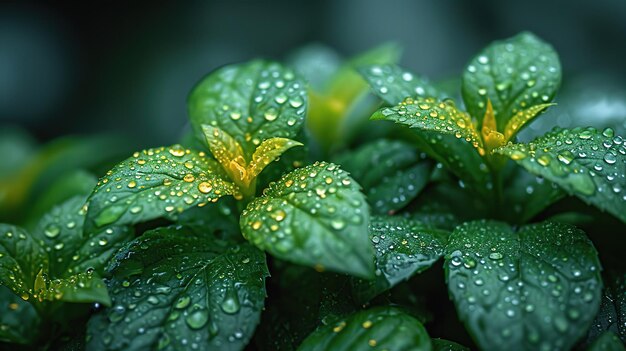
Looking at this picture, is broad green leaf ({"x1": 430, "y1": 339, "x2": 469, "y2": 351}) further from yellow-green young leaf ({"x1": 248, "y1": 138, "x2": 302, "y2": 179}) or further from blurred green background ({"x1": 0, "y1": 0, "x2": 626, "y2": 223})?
blurred green background ({"x1": 0, "y1": 0, "x2": 626, "y2": 223})

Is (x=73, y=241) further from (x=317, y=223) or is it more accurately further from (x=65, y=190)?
(x=317, y=223)

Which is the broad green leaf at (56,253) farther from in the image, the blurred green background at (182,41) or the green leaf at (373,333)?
the blurred green background at (182,41)

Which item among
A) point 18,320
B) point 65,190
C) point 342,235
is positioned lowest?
point 18,320

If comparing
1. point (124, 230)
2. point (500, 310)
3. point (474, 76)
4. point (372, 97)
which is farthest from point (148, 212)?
point (372, 97)

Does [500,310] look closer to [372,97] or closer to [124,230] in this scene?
[124,230]

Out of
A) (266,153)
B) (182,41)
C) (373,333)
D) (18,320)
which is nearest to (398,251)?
(373,333)

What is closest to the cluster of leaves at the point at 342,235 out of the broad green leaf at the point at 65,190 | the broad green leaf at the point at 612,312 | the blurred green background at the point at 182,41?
the broad green leaf at the point at 612,312
